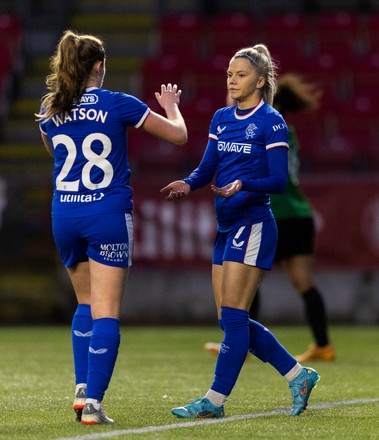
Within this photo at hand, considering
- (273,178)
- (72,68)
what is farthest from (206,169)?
(72,68)

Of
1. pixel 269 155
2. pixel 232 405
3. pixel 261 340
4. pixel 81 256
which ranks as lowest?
pixel 232 405

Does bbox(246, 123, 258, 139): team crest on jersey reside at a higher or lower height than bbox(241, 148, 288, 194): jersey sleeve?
higher

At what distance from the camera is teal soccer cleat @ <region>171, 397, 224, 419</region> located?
574 centimetres

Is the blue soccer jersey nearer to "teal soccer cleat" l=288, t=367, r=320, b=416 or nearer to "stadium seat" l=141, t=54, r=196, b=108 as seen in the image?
"teal soccer cleat" l=288, t=367, r=320, b=416

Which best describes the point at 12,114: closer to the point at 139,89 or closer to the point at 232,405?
the point at 139,89

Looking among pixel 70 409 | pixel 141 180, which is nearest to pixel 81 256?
pixel 70 409

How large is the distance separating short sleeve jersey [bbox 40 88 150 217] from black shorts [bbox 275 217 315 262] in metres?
3.71

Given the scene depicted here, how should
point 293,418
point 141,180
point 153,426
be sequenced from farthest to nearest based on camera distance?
point 141,180 → point 293,418 → point 153,426

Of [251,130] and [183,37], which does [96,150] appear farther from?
[183,37]

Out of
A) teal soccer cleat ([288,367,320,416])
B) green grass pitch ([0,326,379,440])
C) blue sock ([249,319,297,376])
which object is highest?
blue sock ([249,319,297,376])

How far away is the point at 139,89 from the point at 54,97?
10669 mm

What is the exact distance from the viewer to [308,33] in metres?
17.2

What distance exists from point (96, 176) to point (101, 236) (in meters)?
0.29

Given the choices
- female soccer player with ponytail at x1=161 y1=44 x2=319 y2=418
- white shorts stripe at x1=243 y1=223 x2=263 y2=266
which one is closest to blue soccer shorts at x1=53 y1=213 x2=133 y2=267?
female soccer player with ponytail at x1=161 y1=44 x2=319 y2=418
